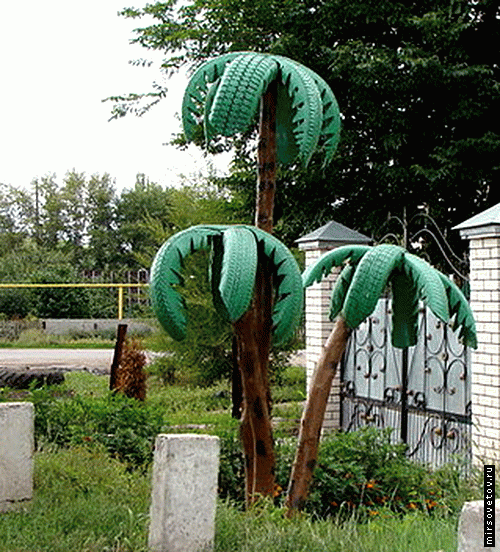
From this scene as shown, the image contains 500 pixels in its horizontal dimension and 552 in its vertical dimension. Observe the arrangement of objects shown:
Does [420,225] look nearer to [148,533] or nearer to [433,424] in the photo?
[433,424]

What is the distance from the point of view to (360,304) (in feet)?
17.1

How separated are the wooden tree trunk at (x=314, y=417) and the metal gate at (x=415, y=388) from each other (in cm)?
193

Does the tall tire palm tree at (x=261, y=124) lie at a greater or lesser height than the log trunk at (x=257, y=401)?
greater

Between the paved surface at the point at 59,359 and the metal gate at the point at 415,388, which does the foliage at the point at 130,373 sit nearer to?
the metal gate at the point at 415,388

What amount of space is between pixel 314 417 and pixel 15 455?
65.8 inches

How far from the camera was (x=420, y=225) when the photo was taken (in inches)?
620

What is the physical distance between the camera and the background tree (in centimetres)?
1488

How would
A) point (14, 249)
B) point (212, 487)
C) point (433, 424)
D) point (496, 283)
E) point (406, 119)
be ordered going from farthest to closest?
point (14, 249) < point (406, 119) < point (433, 424) < point (496, 283) < point (212, 487)

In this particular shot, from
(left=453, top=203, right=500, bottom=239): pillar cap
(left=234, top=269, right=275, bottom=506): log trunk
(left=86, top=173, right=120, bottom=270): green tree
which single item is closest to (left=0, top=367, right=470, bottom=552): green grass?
(left=234, top=269, right=275, bottom=506): log trunk

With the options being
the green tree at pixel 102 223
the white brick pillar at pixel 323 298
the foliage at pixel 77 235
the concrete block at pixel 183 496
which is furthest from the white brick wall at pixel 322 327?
the green tree at pixel 102 223

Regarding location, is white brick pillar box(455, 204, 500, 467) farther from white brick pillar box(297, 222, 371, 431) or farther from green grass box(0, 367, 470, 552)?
white brick pillar box(297, 222, 371, 431)

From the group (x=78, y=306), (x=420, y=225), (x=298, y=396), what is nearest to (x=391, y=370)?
(x=298, y=396)

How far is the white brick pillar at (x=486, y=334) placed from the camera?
714 cm

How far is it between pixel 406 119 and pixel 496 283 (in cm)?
873
